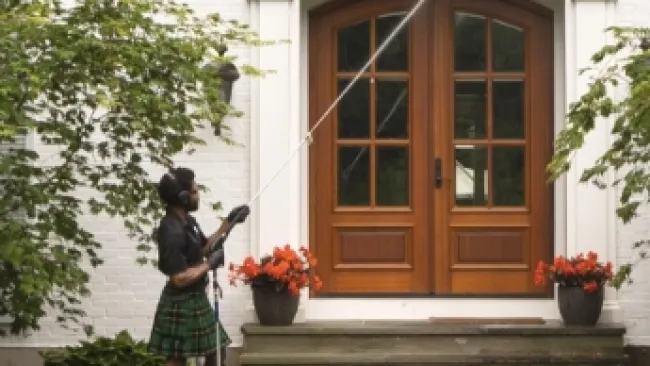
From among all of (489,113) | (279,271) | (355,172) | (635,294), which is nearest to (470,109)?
(489,113)

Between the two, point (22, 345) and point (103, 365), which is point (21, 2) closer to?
point (103, 365)

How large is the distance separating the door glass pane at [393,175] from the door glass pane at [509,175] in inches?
28.5

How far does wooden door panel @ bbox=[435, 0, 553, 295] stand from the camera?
10.7m

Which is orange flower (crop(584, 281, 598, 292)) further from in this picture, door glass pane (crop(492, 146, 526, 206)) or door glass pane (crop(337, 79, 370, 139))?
door glass pane (crop(337, 79, 370, 139))

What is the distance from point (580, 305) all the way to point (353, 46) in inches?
110

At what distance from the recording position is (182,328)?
298 inches

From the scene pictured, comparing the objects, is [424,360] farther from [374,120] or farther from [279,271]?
[374,120]

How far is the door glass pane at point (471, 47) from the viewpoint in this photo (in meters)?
10.7

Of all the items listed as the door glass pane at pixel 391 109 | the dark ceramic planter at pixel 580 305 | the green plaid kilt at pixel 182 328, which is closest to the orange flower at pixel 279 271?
the door glass pane at pixel 391 109

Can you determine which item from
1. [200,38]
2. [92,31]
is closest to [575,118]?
[200,38]

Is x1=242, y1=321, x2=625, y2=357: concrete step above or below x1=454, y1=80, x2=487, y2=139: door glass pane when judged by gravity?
below

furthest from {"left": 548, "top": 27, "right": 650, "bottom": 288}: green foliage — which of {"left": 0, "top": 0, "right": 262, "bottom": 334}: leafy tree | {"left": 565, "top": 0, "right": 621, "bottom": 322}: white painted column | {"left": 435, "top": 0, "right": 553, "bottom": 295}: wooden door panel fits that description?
{"left": 0, "top": 0, "right": 262, "bottom": 334}: leafy tree

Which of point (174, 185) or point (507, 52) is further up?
point (507, 52)

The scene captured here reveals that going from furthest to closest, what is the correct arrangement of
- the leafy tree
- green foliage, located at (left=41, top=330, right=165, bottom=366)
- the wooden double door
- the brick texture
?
the wooden double door → the brick texture → green foliage, located at (left=41, top=330, right=165, bottom=366) → the leafy tree
